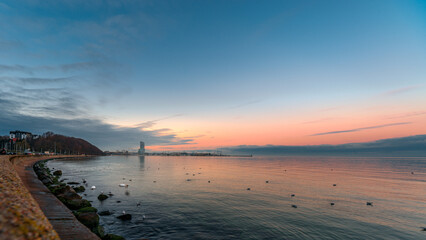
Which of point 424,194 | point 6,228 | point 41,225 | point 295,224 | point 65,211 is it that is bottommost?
point 424,194

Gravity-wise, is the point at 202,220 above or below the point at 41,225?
below

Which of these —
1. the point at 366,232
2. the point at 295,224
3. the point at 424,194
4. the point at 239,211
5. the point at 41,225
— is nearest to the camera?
the point at 41,225

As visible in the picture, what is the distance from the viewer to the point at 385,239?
16.1 meters

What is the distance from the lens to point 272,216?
20703 millimetres

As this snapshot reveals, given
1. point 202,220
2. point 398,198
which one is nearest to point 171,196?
point 202,220

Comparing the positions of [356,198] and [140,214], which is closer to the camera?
[140,214]

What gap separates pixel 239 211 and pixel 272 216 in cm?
350

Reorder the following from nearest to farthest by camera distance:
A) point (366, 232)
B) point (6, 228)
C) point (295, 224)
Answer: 1. point (6, 228)
2. point (366, 232)
3. point (295, 224)

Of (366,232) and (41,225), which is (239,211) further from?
(41,225)

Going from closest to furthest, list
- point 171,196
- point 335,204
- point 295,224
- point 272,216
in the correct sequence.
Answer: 1. point 295,224
2. point 272,216
3. point 335,204
4. point 171,196

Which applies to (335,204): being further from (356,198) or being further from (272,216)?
(272,216)

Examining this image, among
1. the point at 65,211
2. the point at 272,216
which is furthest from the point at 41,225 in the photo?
the point at 272,216

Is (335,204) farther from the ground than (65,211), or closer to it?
closer to it

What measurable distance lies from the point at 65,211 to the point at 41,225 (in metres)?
13.5
